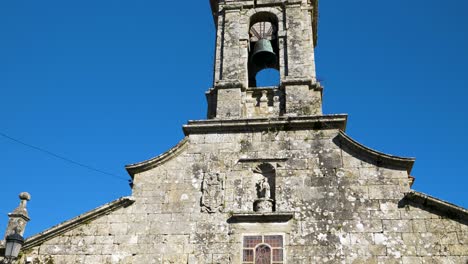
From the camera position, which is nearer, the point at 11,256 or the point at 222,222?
the point at 11,256

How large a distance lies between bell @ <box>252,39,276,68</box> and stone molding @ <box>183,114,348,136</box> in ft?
8.97

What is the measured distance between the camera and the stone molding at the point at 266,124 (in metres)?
11.2

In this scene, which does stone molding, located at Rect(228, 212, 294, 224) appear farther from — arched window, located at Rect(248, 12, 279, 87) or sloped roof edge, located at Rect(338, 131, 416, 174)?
arched window, located at Rect(248, 12, 279, 87)

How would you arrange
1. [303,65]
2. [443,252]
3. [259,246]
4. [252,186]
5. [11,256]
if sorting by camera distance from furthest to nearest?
1. [303,65]
2. [252,186]
3. [259,246]
4. [443,252]
5. [11,256]

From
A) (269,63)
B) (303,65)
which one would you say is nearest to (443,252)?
(303,65)

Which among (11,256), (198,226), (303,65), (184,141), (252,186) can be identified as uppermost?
(303,65)

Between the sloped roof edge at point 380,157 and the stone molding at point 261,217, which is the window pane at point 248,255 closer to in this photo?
the stone molding at point 261,217

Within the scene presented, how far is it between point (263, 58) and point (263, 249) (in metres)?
6.05

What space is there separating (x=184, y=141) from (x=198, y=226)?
7.29ft

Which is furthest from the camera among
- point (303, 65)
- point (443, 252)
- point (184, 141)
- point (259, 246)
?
point (303, 65)

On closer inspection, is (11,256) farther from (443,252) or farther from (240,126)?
(443,252)

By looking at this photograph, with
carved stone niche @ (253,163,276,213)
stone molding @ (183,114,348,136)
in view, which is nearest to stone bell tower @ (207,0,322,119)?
stone molding @ (183,114,348,136)

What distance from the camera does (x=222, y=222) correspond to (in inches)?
401

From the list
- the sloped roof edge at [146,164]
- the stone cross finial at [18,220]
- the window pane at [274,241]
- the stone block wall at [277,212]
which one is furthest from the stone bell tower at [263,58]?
the stone cross finial at [18,220]
